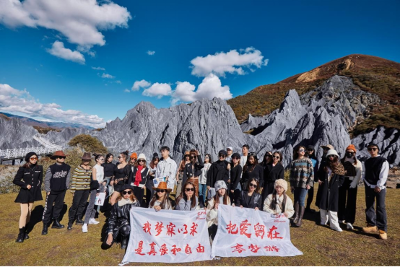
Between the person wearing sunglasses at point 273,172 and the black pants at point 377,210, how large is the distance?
6.82 feet

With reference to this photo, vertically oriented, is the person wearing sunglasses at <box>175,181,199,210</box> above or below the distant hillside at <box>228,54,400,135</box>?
below

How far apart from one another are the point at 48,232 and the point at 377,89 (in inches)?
2022

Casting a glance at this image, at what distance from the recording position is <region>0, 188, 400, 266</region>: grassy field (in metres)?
3.70

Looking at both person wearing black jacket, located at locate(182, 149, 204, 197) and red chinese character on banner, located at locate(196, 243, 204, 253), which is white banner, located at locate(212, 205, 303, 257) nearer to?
red chinese character on banner, located at locate(196, 243, 204, 253)

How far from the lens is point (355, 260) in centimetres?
383

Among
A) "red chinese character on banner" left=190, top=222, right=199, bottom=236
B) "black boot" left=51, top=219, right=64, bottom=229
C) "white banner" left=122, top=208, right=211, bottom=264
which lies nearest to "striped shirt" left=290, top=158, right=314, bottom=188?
"white banner" left=122, top=208, right=211, bottom=264

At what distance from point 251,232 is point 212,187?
1.83 m

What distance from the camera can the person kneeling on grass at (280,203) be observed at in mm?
4421

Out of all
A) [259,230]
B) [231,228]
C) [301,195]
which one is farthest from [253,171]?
[231,228]

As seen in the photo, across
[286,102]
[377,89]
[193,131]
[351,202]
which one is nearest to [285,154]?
[193,131]

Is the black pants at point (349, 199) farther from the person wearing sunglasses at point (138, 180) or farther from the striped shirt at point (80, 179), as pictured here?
the striped shirt at point (80, 179)

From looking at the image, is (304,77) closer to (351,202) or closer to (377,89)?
(377,89)

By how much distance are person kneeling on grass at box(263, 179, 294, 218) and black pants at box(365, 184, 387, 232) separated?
223 centimetres

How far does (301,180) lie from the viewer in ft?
17.6
